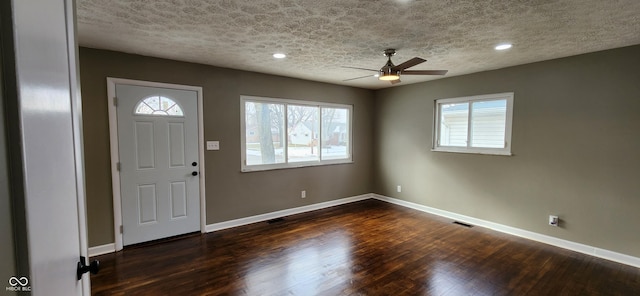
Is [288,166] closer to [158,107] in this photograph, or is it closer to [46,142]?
[158,107]

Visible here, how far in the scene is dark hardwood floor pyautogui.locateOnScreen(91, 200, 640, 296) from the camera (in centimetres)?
260

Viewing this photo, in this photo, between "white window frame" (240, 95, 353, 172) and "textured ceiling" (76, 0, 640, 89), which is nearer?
"textured ceiling" (76, 0, 640, 89)

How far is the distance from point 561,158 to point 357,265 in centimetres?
299

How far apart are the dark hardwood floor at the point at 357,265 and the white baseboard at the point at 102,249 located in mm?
106

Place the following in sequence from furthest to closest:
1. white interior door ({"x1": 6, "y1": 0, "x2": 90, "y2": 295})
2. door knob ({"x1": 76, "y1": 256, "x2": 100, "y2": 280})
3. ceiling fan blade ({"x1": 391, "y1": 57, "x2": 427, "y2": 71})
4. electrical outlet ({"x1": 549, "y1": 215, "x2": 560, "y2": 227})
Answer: electrical outlet ({"x1": 549, "y1": 215, "x2": 560, "y2": 227}), ceiling fan blade ({"x1": 391, "y1": 57, "x2": 427, "y2": 71}), door knob ({"x1": 76, "y1": 256, "x2": 100, "y2": 280}), white interior door ({"x1": 6, "y1": 0, "x2": 90, "y2": 295})

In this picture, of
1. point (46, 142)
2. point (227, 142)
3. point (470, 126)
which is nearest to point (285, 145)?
point (227, 142)

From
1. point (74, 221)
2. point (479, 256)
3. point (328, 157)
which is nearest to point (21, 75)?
point (74, 221)

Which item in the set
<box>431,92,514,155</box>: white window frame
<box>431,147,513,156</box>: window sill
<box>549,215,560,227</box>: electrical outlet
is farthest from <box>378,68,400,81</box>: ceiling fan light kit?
<box>549,215,560,227</box>: electrical outlet

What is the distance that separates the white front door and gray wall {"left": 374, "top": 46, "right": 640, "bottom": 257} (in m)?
3.97

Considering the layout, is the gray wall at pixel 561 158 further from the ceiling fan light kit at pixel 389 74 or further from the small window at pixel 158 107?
the small window at pixel 158 107

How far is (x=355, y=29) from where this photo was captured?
2.58m

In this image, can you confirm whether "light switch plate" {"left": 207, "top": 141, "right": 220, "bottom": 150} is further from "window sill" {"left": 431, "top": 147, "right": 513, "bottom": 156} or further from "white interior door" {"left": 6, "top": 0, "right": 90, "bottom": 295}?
"window sill" {"left": 431, "top": 147, "right": 513, "bottom": 156}

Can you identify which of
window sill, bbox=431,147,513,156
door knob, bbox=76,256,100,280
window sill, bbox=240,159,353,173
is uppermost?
window sill, bbox=431,147,513,156

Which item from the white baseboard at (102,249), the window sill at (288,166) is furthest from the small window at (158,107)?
the white baseboard at (102,249)
